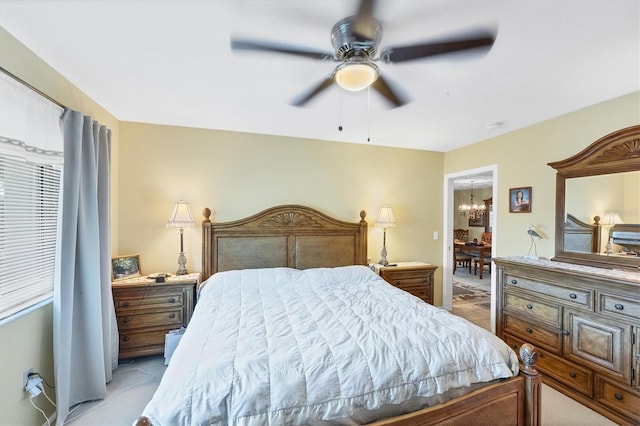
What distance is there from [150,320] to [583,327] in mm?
3817

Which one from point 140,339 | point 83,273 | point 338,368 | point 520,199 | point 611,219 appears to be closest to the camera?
point 338,368

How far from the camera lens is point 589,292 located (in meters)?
2.04

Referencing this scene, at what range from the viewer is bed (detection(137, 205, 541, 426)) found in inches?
43.3

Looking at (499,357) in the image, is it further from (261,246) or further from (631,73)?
(261,246)

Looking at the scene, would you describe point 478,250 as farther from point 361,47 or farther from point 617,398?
point 361,47

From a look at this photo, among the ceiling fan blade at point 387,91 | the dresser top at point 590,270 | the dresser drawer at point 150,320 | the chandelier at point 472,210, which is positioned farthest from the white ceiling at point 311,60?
the chandelier at point 472,210

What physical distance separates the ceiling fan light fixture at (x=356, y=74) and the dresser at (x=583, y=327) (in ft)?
7.37

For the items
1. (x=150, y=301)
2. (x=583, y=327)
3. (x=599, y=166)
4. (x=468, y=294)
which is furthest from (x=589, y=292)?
(x=150, y=301)

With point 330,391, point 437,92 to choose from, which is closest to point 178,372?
point 330,391

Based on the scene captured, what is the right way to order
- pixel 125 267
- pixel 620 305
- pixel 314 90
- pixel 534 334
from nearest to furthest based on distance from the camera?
1. pixel 314 90
2. pixel 620 305
3. pixel 534 334
4. pixel 125 267

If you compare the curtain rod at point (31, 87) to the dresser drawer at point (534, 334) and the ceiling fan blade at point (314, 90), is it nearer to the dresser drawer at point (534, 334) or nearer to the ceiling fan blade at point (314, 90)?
the ceiling fan blade at point (314, 90)

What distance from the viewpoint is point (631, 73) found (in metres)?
1.87

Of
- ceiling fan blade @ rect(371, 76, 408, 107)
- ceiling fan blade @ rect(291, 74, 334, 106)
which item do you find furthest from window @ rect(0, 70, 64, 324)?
ceiling fan blade @ rect(371, 76, 408, 107)

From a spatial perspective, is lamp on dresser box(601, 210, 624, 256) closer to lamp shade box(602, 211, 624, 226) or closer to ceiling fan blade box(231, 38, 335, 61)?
lamp shade box(602, 211, 624, 226)
